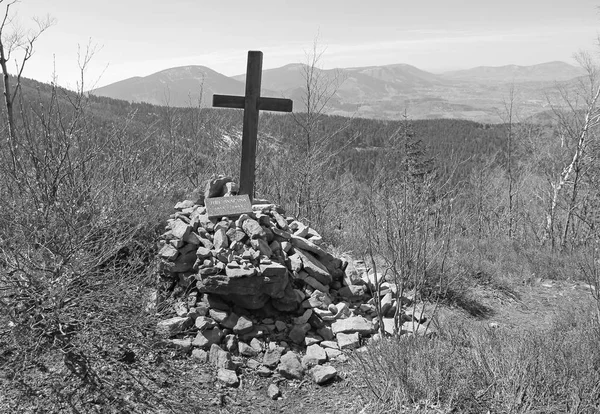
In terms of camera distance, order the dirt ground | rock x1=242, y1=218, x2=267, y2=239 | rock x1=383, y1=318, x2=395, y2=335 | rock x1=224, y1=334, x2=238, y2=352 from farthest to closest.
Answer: rock x1=242, y1=218, x2=267, y2=239
rock x1=383, y1=318, x2=395, y2=335
rock x1=224, y1=334, x2=238, y2=352
the dirt ground

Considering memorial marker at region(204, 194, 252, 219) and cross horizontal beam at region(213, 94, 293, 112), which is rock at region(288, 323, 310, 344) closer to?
memorial marker at region(204, 194, 252, 219)

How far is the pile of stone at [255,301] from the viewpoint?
4.19 metres

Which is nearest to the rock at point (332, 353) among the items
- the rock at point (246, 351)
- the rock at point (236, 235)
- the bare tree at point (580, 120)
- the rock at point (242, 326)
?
the rock at point (246, 351)

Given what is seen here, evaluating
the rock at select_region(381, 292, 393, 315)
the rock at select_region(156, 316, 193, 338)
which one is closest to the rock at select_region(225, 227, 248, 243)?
the rock at select_region(156, 316, 193, 338)

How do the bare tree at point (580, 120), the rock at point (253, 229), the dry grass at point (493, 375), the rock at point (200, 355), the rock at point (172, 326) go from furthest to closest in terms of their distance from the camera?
the bare tree at point (580, 120) → the rock at point (253, 229) → the rock at point (172, 326) → the rock at point (200, 355) → the dry grass at point (493, 375)

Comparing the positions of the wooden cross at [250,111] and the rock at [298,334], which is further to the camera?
the wooden cross at [250,111]

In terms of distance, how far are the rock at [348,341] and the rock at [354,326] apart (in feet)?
0.25

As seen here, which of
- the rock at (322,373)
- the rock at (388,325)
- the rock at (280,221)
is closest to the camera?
the rock at (322,373)

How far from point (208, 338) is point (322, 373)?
1.22 metres

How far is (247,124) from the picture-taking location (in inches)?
224

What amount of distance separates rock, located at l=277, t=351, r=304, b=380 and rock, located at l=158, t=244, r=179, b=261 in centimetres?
167

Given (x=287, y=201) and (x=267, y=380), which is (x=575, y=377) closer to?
(x=267, y=380)

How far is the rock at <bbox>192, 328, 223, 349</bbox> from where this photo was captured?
13.7 ft

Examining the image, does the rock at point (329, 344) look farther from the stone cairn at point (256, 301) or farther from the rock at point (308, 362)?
the rock at point (308, 362)
